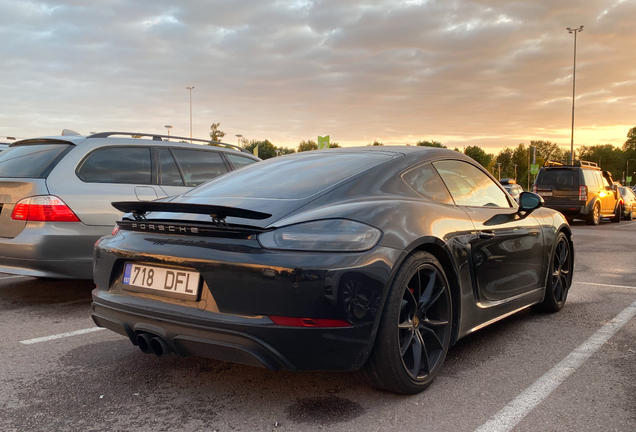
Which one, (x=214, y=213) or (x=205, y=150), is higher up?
(x=205, y=150)

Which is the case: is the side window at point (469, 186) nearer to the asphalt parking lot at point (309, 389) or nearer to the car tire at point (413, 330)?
the car tire at point (413, 330)


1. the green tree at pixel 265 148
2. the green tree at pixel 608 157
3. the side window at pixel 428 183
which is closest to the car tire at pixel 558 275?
the side window at pixel 428 183

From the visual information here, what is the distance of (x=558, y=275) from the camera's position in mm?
4906

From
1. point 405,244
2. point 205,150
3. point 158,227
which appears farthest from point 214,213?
point 205,150

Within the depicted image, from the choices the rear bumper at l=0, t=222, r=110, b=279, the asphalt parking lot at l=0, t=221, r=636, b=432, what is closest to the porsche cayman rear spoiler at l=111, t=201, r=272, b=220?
the asphalt parking lot at l=0, t=221, r=636, b=432

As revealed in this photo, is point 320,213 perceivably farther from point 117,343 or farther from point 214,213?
point 117,343

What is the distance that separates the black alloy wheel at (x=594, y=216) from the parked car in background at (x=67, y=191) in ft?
51.6

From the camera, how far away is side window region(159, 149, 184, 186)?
591 cm

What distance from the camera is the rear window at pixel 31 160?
16.5 ft

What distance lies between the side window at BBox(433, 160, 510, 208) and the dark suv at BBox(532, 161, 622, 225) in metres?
15.0

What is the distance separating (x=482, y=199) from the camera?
3.93m

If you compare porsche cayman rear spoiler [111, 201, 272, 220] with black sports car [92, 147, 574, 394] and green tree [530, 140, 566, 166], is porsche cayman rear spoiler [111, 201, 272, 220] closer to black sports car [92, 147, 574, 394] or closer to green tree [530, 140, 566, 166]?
black sports car [92, 147, 574, 394]

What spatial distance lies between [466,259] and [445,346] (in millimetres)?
515

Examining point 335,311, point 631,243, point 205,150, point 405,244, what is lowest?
point 631,243
